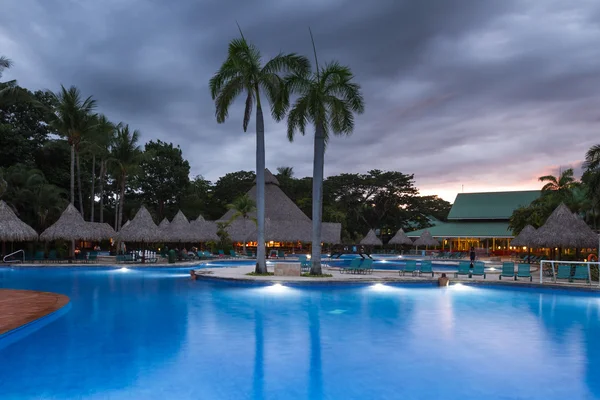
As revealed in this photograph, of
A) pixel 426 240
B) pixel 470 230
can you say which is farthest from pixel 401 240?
pixel 470 230

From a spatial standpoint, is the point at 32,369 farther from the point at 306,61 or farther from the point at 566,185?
the point at 566,185

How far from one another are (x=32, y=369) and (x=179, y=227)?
87.6ft

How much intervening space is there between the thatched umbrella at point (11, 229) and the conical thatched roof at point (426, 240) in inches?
1231

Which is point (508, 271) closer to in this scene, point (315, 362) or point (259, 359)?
point (315, 362)

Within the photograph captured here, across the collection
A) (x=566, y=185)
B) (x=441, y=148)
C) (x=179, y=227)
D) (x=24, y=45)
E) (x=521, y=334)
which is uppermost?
(x=24, y=45)

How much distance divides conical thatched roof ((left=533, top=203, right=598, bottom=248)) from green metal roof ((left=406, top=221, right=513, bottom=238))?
2109cm

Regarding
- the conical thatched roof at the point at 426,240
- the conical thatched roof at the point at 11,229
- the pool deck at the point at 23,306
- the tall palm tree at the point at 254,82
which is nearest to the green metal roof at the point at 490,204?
the conical thatched roof at the point at 426,240

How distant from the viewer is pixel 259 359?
7.19m

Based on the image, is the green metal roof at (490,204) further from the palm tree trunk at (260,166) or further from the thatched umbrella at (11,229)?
the thatched umbrella at (11,229)

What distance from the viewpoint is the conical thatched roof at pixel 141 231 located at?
28297 millimetres

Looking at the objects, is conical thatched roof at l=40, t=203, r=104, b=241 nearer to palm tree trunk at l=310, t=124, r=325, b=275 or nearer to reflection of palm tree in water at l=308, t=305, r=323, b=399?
palm tree trunk at l=310, t=124, r=325, b=275

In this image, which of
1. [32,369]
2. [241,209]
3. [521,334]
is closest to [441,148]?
[241,209]

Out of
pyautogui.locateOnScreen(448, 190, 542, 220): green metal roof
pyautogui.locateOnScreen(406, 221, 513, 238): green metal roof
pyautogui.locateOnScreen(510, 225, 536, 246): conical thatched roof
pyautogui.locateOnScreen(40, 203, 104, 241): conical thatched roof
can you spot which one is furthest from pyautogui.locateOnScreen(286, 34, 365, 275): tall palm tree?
pyautogui.locateOnScreen(448, 190, 542, 220): green metal roof

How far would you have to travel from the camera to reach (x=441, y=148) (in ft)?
120
